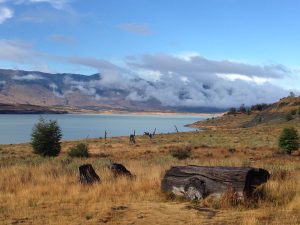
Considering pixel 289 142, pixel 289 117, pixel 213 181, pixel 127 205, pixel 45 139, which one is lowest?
pixel 45 139

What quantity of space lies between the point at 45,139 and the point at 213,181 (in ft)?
100.0

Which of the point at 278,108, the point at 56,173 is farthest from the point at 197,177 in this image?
the point at 278,108

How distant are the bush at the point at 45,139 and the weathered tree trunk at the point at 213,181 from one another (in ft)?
95.9

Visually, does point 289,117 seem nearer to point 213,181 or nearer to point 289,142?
point 289,142

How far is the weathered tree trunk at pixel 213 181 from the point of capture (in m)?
10.3

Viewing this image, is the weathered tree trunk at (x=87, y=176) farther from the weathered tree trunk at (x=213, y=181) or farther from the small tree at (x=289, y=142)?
the small tree at (x=289, y=142)

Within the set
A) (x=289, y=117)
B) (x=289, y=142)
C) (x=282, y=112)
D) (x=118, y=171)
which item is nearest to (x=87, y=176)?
(x=118, y=171)

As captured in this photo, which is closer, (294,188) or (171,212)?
(171,212)

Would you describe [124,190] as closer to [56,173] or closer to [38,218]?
[38,218]

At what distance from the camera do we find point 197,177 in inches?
432

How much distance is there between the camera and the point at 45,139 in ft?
129

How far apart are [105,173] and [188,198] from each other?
4849 mm

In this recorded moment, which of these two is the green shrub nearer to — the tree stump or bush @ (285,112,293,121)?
bush @ (285,112,293,121)

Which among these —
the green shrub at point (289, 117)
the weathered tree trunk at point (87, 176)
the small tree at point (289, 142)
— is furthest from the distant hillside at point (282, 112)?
the weathered tree trunk at point (87, 176)
